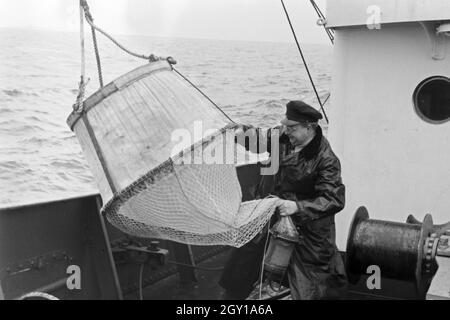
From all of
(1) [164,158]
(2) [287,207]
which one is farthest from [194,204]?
(2) [287,207]

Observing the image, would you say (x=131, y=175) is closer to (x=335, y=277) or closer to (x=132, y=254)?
(x=132, y=254)

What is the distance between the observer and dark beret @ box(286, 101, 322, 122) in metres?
4.19

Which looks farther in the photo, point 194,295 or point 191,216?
point 194,295

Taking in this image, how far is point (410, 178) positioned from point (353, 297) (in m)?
1.32

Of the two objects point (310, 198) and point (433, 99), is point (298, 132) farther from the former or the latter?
point (433, 99)

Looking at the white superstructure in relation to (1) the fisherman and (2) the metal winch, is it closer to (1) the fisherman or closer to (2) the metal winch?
(2) the metal winch

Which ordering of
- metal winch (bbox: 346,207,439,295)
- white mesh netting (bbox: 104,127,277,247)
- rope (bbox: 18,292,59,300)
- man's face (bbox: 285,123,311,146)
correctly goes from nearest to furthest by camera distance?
white mesh netting (bbox: 104,127,277,247), rope (bbox: 18,292,59,300), man's face (bbox: 285,123,311,146), metal winch (bbox: 346,207,439,295)

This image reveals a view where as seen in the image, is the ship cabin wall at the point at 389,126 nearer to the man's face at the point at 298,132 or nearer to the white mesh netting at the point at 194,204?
the man's face at the point at 298,132

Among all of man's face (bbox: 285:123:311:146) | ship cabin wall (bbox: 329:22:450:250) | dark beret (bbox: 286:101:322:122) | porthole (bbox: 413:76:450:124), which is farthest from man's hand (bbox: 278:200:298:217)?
porthole (bbox: 413:76:450:124)

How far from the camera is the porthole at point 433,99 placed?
18.0ft

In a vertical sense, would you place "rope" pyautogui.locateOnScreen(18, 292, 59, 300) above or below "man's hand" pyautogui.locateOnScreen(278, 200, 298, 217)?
below

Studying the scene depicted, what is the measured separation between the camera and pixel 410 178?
5.72m

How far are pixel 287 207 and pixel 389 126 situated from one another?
211 centimetres
